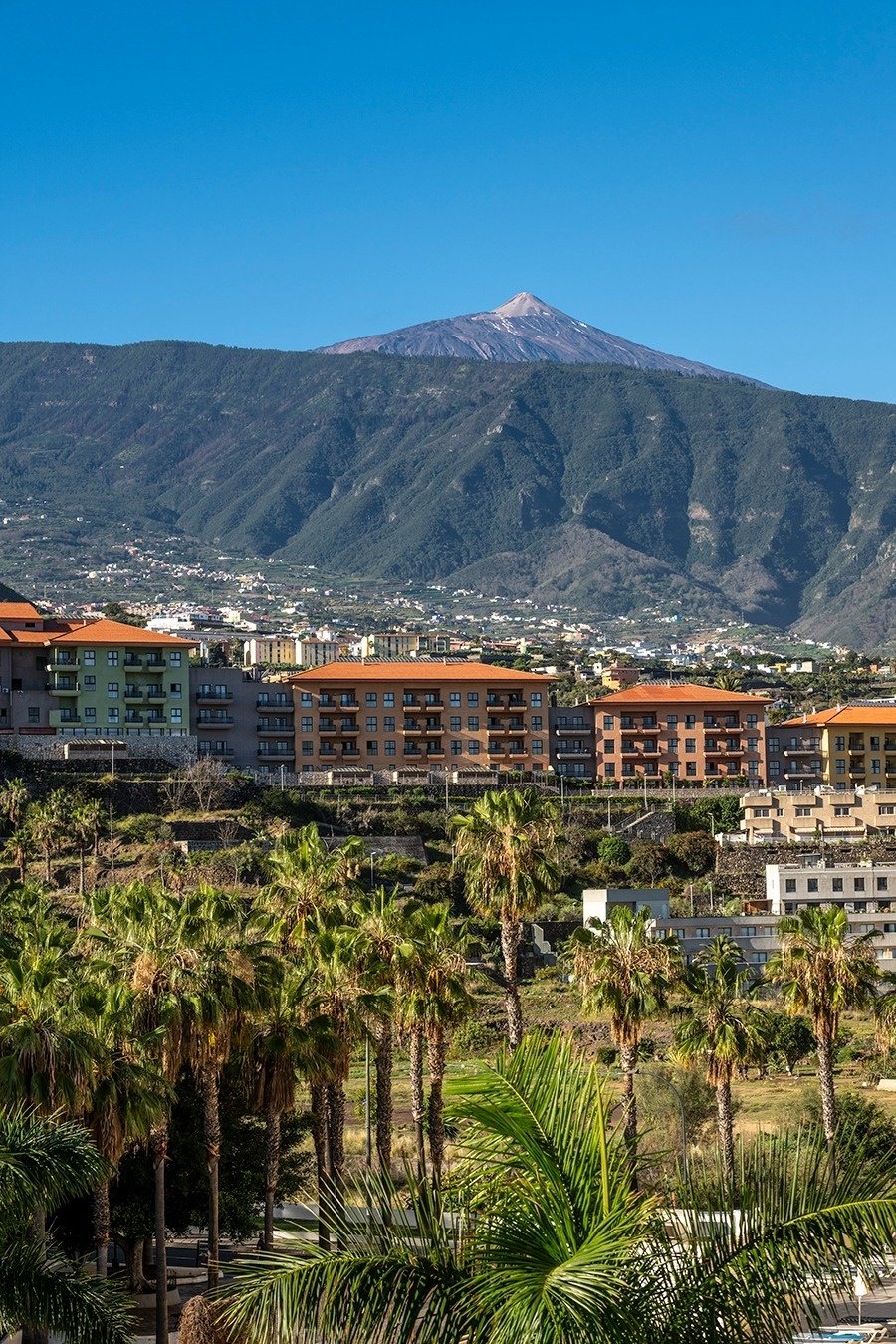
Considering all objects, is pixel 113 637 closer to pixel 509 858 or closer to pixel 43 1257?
pixel 509 858

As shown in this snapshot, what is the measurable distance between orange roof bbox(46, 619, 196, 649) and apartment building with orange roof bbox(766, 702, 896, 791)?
3955 cm

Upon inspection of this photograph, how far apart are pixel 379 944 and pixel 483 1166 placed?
113ft

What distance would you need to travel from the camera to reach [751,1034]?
53844mm

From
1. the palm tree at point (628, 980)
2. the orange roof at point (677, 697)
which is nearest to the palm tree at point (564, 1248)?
the palm tree at point (628, 980)

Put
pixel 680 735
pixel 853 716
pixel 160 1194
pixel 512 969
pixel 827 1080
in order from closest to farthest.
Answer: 1. pixel 160 1194
2. pixel 827 1080
3. pixel 512 969
4. pixel 680 735
5. pixel 853 716

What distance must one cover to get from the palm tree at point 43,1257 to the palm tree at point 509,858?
33.1 m

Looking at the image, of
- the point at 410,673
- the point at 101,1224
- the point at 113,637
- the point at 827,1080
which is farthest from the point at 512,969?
the point at 113,637

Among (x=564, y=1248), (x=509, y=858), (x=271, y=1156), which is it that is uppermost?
(x=564, y=1248)

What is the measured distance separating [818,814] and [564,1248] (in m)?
108

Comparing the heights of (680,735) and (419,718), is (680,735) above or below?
below

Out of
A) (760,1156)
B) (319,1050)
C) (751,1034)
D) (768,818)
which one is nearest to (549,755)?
(768,818)

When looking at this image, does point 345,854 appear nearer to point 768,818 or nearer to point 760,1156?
point 760,1156

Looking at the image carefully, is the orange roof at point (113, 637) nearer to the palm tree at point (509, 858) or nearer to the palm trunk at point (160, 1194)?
the palm tree at point (509, 858)

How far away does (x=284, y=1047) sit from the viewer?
4403cm
